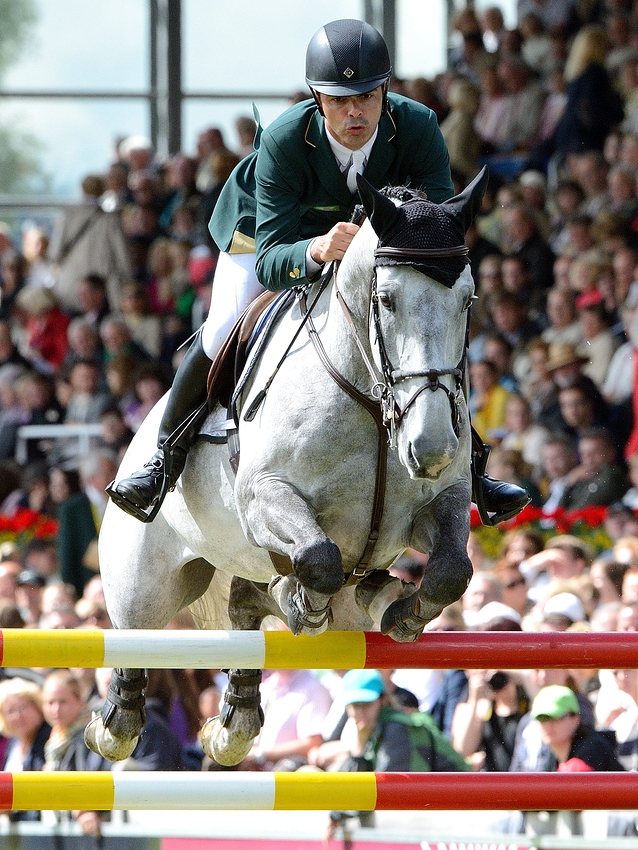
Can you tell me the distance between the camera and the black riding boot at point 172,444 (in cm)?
557

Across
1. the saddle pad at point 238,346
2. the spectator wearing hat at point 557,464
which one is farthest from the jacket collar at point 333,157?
the spectator wearing hat at point 557,464

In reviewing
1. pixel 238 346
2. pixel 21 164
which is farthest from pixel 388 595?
pixel 21 164

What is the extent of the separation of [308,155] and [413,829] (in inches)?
126

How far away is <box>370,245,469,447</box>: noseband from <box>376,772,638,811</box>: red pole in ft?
3.72

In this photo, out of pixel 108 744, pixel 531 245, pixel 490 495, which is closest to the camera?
pixel 490 495

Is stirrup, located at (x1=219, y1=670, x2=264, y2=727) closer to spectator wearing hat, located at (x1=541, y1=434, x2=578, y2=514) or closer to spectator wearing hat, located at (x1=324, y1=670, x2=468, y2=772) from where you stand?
spectator wearing hat, located at (x1=324, y1=670, x2=468, y2=772)

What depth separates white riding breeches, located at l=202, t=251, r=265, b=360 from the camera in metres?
5.68

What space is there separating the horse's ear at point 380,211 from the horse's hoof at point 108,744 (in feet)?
8.94

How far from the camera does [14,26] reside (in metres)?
19.0

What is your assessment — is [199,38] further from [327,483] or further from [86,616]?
[327,483]

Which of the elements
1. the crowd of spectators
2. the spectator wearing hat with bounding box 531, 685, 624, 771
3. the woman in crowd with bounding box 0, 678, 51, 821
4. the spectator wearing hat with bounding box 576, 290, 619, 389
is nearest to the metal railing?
the crowd of spectators

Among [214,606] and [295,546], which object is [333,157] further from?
[214,606]

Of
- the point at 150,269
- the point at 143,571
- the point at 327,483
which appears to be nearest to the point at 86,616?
the point at 143,571

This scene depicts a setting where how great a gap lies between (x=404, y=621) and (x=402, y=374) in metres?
0.86
